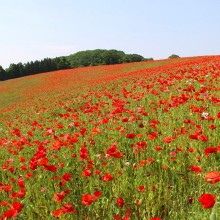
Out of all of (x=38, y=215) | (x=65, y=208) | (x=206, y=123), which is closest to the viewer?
(x=65, y=208)

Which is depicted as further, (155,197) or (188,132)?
(188,132)

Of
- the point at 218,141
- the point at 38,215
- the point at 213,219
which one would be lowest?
the point at 38,215

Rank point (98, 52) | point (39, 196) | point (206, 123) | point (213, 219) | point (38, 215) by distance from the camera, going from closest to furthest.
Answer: point (213, 219), point (38, 215), point (39, 196), point (206, 123), point (98, 52)

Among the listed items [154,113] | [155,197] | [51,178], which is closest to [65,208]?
[155,197]

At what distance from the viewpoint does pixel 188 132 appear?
454 centimetres

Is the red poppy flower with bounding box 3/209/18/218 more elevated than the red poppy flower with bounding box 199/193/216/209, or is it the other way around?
the red poppy flower with bounding box 199/193/216/209

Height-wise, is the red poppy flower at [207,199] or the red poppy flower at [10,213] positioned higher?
the red poppy flower at [207,199]

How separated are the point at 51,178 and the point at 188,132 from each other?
2.05m

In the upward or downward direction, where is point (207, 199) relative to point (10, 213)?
upward

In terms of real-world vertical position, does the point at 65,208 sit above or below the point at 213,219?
below

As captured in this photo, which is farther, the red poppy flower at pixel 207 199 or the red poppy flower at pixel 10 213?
the red poppy flower at pixel 10 213

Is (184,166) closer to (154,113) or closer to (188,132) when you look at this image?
(188,132)

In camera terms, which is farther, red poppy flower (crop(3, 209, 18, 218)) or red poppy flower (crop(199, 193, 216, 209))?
red poppy flower (crop(3, 209, 18, 218))

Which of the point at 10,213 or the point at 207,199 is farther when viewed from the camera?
the point at 10,213
